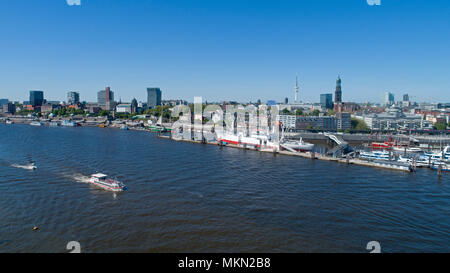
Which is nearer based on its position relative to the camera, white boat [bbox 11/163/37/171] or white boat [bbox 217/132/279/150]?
white boat [bbox 11/163/37/171]

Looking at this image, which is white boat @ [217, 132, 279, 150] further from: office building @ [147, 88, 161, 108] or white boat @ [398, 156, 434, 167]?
office building @ [147, 88, 161, 108]

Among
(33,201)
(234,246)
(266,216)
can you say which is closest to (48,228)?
(33,201)

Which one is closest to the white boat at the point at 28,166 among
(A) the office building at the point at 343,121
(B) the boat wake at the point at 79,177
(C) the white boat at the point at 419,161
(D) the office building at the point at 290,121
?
(B) the boat wake at the point at 79,177

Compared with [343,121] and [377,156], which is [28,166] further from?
[343,121]

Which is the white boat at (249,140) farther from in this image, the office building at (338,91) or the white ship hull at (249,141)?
the office building at (338,91)

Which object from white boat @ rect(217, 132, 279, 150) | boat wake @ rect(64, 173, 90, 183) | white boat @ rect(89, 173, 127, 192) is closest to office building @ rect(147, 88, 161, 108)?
→ white boat @ rect(217, 132, 279, 150)

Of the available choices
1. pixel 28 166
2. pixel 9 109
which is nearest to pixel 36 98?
pixel 9 109
